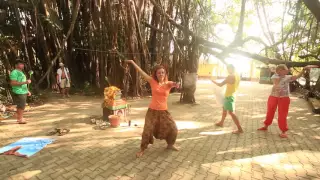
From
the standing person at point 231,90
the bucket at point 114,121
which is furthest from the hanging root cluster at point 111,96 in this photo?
the standing person at point 231,90

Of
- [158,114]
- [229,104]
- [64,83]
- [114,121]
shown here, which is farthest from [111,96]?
[64,83]

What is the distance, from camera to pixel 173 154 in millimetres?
3416

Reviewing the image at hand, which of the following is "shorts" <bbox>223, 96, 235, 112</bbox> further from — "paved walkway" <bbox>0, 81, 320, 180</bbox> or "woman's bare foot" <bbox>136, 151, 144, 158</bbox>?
"woman's bare foot" <bbox>136, 151, 144, 158</bbox>

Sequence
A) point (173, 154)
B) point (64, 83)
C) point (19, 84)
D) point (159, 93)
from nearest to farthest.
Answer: point (159, 93)
point (173, 154)
point (19, 84)
point (64, 83)

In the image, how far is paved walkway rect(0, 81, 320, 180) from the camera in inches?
111

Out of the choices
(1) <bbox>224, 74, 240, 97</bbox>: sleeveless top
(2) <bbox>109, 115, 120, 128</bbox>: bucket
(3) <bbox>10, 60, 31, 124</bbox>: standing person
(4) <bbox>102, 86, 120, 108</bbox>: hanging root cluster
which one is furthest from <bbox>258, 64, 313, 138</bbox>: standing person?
(3) <bbox>10, 60, 31, 124</bbox>: standing person

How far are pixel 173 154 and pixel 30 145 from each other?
8.38 ft

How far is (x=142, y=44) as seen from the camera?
334 inches

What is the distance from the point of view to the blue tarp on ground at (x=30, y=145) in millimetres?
3406

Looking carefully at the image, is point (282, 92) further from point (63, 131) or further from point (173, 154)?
point (63, 131)

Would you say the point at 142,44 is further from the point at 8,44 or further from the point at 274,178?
the point at 274,178

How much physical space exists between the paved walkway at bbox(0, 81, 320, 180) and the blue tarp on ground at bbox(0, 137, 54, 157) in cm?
14

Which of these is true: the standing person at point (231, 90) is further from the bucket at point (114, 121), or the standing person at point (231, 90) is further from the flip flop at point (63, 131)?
the flip flop at point (63, 131)

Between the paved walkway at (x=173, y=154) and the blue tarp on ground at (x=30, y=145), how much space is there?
5.3 inches
